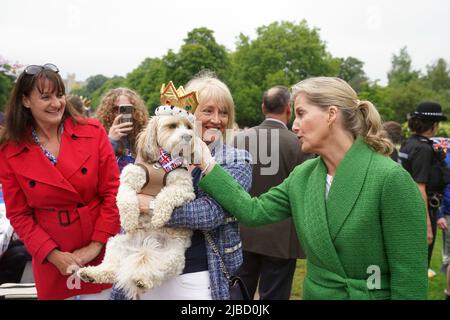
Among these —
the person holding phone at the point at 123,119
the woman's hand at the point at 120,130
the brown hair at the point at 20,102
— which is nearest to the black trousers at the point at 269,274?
the person holding phone at the point at 123,119

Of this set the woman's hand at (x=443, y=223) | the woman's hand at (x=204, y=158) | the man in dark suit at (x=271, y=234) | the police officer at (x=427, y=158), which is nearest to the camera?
the woman's hand at (x=204, y=158)

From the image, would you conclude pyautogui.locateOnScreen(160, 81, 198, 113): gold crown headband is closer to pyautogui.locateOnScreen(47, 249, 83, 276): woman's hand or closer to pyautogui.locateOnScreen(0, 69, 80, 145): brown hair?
pyautogui.locateOnScreen(0, 69, 80, 145): brown hair

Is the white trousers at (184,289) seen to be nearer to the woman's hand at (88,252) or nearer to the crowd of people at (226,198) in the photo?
the crowd of people at (226,198)

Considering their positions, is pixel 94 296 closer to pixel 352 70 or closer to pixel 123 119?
pixel 123 119

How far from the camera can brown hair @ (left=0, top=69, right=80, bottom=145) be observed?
10.5 feet

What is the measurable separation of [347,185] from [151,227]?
4.04 ft

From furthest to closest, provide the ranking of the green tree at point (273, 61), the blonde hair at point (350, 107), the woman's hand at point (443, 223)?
the green tree at point (273, 61), the woman's hand at point (443, 223), the blonde hair at point (350, 107)

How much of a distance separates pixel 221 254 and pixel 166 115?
939mm

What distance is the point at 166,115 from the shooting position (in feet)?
9.32

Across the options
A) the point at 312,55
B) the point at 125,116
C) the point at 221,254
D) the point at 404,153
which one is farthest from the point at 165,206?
the point at 312,55

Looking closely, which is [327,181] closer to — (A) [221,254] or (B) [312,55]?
Result: (A) [221,254]

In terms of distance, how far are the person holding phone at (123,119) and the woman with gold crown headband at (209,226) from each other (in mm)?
1553

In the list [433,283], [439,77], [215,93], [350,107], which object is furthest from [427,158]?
[439,77]

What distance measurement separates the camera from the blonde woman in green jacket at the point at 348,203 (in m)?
2.33
